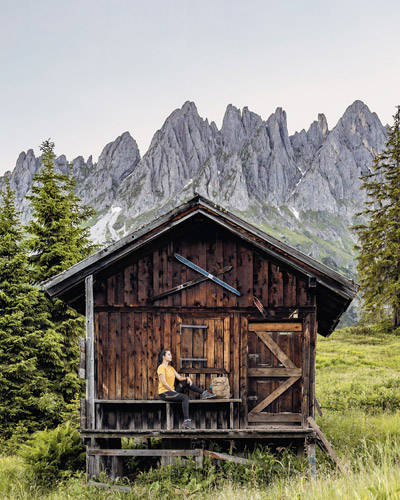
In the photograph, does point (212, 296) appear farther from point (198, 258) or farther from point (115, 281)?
point (115, 281)

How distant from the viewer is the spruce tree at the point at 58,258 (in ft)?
60.5

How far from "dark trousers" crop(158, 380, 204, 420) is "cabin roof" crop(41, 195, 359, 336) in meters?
3.15

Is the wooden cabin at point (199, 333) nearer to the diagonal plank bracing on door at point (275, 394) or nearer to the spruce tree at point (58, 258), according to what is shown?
the diagonal plank bracing on door at point (275, 394)

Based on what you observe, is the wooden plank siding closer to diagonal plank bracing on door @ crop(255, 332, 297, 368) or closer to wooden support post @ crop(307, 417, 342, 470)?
diagonal plank bracing on door @ crop(255, 332, 297, 368)

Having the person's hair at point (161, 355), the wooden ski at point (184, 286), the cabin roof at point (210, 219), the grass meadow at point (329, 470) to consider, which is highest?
the cabin roof at point (210, 219)

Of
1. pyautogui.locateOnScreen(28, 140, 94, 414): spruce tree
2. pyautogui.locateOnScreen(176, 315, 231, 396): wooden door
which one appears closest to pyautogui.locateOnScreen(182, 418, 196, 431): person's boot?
pyautogui.locateOnScreen(176, 315, 231, 396): wooden door

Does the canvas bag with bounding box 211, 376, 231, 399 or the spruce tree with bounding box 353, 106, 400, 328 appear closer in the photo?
the canvas bag with bounding box 211, 376, 231, 399

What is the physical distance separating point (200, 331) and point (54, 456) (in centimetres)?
482

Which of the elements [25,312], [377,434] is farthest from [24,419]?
[377,434]

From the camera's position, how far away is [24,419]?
56.3 feet

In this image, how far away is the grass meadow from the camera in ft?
15.3

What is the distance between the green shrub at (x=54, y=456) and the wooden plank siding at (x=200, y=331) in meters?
1.75

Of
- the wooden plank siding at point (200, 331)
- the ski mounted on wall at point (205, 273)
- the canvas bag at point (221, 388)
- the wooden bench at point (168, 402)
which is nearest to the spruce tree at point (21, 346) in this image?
the wooden bench at point (168, 402)

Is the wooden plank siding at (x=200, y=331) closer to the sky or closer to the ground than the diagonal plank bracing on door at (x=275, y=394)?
closer to the sky
